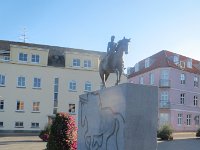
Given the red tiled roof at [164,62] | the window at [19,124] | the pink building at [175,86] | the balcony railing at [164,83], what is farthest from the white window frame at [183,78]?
the window at [19,124]

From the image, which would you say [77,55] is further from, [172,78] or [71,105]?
[172,78]

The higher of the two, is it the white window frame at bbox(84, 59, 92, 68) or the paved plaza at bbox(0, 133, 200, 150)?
the white window frame at bbox(84, 59, 92, 68)

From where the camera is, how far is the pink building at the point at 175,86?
198 ft

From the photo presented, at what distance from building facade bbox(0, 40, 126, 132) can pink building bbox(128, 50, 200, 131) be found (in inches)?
452

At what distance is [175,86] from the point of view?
6162 cm

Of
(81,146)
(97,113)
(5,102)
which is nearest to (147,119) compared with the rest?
(97,113)

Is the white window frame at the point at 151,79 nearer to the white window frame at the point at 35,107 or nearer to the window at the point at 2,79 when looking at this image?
the white window frame at the point at 35,107

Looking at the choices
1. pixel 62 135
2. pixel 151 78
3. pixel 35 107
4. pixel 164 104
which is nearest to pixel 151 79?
pixel 151 78

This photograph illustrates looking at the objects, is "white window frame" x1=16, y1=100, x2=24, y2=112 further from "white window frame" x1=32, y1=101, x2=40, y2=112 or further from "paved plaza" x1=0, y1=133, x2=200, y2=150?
"paved plaza" x1=0, y1=133, x2=200, y2=150

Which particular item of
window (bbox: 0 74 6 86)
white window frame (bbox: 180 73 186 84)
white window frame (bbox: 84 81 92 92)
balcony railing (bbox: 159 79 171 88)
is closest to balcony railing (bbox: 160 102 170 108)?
balcony railing (bbox: 159 79 171 88)

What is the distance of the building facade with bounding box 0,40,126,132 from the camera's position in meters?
51.3

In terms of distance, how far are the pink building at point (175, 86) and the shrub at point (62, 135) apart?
42.5 meters

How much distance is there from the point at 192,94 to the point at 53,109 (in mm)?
24929

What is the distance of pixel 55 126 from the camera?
16.8 m
